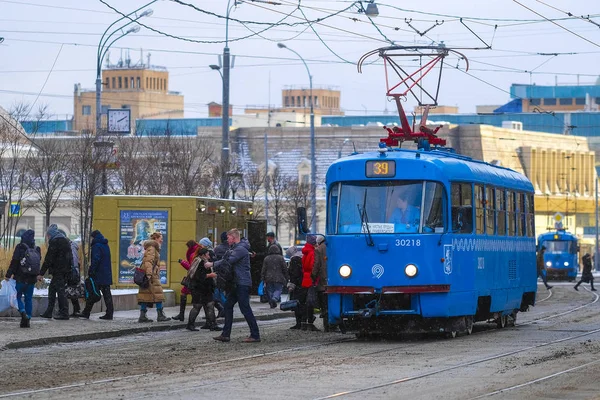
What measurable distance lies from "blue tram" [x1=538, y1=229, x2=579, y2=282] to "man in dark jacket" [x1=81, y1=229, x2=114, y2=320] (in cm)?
4638

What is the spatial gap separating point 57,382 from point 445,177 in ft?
26.1

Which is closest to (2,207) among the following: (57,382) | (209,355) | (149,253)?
(149,253)

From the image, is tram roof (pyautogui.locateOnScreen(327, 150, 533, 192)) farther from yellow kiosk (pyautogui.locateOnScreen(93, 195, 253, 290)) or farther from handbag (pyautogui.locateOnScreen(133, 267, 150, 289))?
yellow kiosk (pyautogui.locateOnScreen(93, 195, 253, 290))

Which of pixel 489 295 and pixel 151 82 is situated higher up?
pixel 151 82

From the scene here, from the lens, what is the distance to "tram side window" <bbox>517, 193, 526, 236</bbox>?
25.5 meters

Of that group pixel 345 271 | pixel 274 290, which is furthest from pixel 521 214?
pixel 345 271

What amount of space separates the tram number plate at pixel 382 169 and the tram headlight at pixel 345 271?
137 centimetres

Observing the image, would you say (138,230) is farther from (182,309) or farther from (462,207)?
(462,207)

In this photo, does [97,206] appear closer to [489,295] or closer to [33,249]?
[33,249]

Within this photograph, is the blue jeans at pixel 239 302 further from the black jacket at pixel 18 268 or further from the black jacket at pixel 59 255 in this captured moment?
the black jacket at pixel 59 255

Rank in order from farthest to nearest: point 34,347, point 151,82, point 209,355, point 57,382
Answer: point 151,82 → point 34,347 → point 209,355 → point 57,382

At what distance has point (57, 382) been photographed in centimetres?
1467

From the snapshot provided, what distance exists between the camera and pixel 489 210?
23109 millimetres

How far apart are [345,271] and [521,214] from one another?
6274 millimetres
